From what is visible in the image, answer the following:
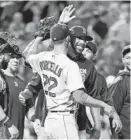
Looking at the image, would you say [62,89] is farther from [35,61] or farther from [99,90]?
[99,90]

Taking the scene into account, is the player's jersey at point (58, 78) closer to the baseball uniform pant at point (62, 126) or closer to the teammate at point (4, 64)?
the baseball uniform pant at point (62, 126)

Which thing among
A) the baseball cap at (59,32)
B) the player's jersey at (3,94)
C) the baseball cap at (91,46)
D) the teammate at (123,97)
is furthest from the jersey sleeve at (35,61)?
the teammate at (123,97)

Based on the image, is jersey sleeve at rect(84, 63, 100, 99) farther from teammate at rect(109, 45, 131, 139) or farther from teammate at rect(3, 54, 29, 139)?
teammate at rect(109, 45, 131, 139)

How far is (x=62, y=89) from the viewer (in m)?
5.46

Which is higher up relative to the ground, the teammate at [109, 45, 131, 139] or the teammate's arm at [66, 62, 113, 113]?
the teammate's arm at [66, 62, 113, 113]

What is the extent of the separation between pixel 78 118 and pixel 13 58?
51.4 inches

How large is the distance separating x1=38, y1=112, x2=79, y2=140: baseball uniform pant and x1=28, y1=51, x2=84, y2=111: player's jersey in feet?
Answer: 0.25

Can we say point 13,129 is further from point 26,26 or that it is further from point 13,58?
point 26,26

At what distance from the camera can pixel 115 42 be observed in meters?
13.1

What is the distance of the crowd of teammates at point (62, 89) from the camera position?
5.39 meters

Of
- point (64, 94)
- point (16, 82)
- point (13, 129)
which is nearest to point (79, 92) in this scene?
point (64, 94)

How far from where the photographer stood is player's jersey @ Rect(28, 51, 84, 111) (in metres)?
5.28

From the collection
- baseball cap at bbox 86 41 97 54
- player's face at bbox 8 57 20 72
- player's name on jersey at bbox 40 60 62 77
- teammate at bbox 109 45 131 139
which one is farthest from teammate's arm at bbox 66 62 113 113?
teammate at bbox 109 45 131 139

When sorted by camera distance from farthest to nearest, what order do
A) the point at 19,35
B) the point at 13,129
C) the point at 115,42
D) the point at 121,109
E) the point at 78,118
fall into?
the point at 115,42, the point at 19,35, the point at 121,109, the point at 78,118, the point at 13,129
